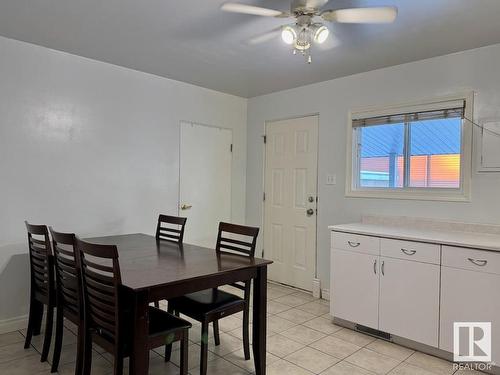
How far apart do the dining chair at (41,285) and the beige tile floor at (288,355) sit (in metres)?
0.12

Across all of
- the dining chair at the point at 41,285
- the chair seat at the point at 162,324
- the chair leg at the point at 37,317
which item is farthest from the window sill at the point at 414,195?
the chair leg at the point at 37,317

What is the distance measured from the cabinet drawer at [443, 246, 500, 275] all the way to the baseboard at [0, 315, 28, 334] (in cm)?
334

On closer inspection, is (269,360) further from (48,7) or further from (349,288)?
(48,7)

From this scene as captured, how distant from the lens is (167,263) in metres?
2.23

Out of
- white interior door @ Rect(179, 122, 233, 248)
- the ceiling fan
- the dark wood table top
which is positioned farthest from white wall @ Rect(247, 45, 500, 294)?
the dark wood table top

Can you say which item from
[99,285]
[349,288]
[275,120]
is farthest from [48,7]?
[349,288]

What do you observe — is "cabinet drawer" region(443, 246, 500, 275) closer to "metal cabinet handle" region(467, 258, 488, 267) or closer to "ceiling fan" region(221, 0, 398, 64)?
"metal cabinet handle" region(467, 258, 488, 267)

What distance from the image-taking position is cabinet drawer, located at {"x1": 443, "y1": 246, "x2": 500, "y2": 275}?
2.34m

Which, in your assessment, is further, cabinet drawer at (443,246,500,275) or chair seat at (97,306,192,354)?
cabinet drawer at (443,246,500,275)

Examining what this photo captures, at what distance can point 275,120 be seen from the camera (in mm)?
4461

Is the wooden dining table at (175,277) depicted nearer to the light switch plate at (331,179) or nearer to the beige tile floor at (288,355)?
the beige tile floor at (288,355)

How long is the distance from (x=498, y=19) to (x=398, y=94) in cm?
104

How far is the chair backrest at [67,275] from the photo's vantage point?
206cm

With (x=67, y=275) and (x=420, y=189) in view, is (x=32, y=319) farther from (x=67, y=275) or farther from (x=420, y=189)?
(x=420, y=189)
